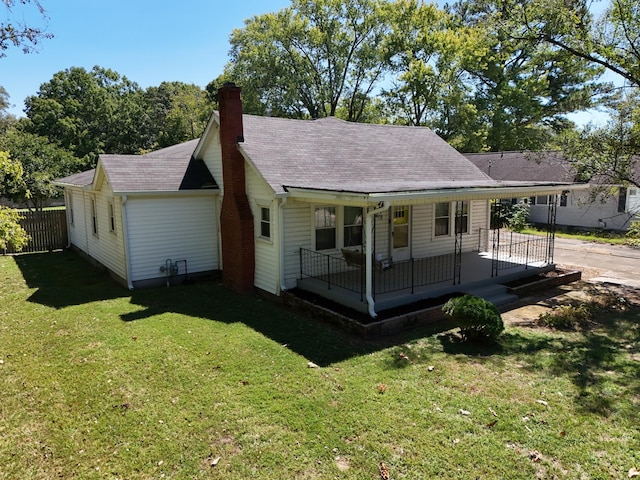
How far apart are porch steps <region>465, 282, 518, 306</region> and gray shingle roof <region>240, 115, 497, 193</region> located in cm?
277

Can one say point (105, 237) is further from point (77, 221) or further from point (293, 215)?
point (293, 215)

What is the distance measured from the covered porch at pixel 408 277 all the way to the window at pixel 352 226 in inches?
25.1

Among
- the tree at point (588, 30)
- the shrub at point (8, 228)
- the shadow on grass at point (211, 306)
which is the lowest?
the shadow on grass at point (211, 306)

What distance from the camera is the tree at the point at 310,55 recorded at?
3769cm

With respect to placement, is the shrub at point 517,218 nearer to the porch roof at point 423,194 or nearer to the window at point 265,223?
the porch roof at point 423,194

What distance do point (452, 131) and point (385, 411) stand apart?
32408 mm

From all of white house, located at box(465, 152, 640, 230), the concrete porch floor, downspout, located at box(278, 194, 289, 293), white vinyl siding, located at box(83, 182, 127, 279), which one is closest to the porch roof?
downspout, located at box(278, 194, 289, 293)

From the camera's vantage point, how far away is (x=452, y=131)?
34.6 meters

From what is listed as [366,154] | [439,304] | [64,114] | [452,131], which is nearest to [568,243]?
[366,154]

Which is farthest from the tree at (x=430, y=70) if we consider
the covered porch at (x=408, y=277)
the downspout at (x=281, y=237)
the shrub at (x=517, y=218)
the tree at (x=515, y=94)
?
the downspout at (x=281, y=237)

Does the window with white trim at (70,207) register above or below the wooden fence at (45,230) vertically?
above

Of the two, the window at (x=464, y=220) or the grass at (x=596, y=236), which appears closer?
the window at (x=464, y=220)

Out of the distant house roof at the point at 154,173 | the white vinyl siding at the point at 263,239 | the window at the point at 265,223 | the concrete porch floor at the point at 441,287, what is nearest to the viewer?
the concrete porch floor at the point at 441,287

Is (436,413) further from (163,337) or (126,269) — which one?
(126,269)
